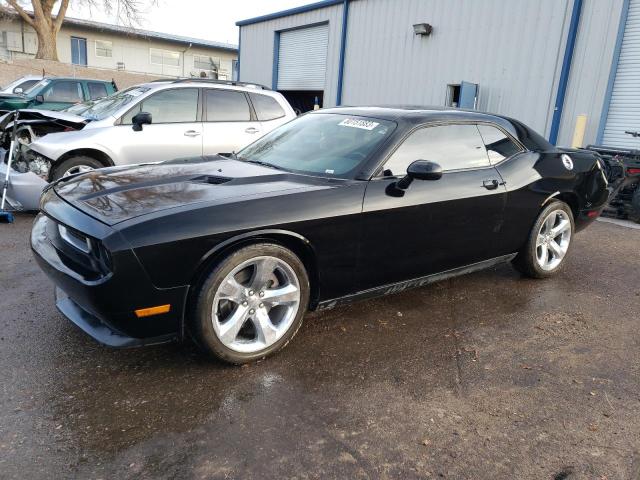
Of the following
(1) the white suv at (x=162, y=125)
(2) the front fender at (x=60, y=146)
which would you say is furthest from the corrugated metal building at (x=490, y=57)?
(2) the front fender at (x=60, y=146)

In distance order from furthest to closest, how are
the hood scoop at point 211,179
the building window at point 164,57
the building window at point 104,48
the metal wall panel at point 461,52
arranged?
1. the building window at point 164,57
2. the building window at point 104,48
3. the metal wall panel at point 461,52
4. the hood scoop at point 211,179

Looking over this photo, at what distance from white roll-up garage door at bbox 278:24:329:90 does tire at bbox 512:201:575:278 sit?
13.2 m

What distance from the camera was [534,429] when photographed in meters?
2.58

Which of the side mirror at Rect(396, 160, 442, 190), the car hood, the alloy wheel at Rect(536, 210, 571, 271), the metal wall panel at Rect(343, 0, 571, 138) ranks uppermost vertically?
the metal wall panel at Rect(343, 0, 571, 138)

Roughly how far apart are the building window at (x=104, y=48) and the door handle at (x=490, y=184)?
35073 mm

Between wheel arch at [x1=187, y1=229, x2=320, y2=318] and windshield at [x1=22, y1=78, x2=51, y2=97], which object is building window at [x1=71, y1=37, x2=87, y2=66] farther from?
wheel arch at [x1=187, y1=229, x2=320, y2=318]

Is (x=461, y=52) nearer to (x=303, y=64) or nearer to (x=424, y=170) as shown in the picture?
(x=303, y=64)

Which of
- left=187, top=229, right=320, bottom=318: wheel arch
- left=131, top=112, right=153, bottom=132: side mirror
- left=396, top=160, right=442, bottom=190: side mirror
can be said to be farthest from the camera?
left=131, top=112, right=153, bottom=132: side mirror

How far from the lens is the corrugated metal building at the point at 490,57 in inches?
378

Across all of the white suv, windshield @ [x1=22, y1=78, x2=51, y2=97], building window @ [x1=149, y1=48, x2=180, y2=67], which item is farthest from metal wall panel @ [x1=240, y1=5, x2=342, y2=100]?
building window @ [x1=149, y1=48, x2=180, y2=67]

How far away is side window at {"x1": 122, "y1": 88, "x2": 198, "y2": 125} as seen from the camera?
22.5 feet

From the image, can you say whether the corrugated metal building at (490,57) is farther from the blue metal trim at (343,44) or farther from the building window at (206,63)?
the building window at (206,63)

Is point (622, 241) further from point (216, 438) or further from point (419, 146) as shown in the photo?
point (216, 438)

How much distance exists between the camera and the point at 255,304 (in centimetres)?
301
